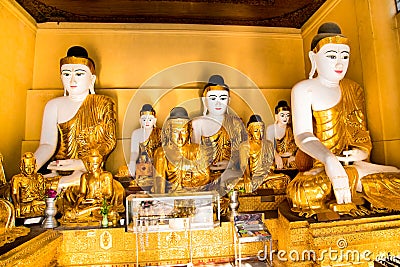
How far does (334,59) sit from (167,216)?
222cm

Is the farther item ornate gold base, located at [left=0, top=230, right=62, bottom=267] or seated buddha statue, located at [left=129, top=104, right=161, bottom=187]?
seated buddha statue, located at [left=129, top=104, right=161, bottom=187]

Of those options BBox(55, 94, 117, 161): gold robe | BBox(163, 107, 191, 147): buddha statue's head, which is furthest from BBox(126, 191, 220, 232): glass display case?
BBox(55, 94, 117, 161): gold robe

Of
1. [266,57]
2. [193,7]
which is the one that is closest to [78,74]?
[193,7]

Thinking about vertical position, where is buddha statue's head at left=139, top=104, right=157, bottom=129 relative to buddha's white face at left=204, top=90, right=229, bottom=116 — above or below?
below

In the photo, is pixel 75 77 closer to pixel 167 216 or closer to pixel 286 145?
pixel 167 216

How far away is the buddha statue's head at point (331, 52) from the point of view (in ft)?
10.3

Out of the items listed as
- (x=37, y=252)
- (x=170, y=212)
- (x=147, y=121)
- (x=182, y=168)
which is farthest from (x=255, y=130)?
(x=37, y=252)

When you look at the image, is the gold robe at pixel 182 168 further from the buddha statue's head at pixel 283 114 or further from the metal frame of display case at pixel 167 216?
the buddha statue's head at pixel 283 114

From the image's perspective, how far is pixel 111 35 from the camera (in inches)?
194

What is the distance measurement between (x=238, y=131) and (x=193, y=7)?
187cm

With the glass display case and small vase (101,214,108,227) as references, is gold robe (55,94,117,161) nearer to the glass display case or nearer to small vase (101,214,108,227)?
small vase (101,214,108,227)

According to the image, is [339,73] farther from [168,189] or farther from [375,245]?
[168,189]

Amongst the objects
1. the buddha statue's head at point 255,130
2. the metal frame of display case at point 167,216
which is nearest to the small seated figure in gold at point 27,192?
the metal frame of display case at point 167,216

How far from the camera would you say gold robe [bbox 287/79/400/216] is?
8.68 ft
